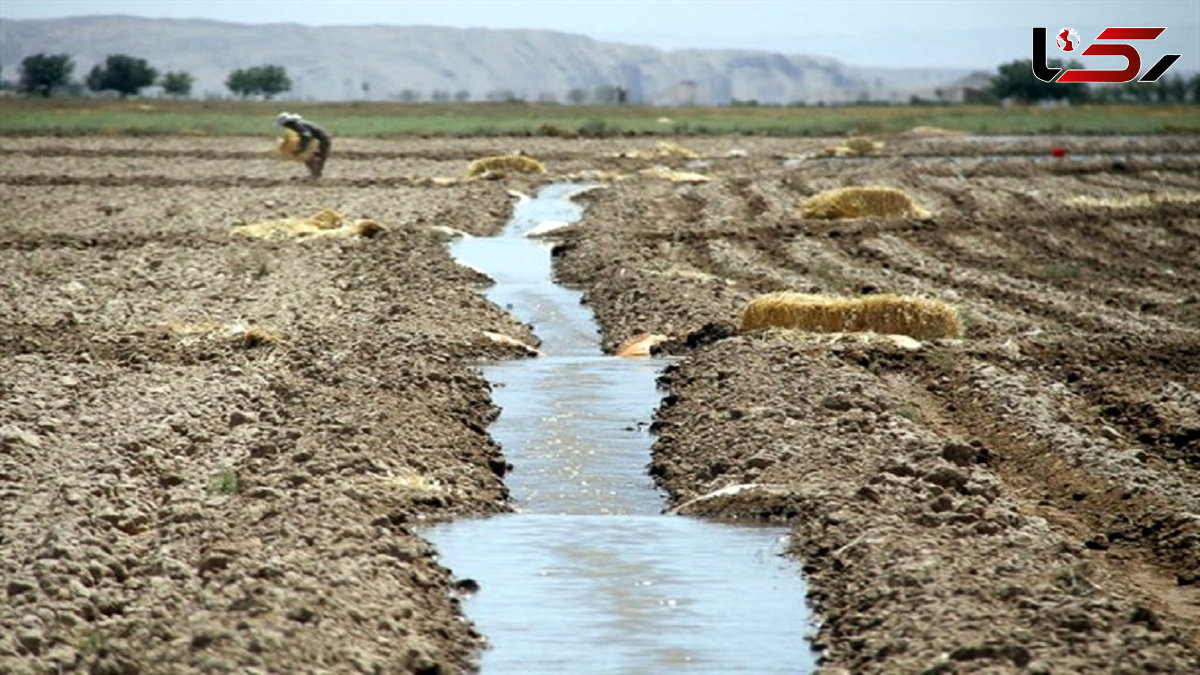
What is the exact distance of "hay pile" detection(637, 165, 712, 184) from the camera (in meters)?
49.0

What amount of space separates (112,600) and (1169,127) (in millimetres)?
79425

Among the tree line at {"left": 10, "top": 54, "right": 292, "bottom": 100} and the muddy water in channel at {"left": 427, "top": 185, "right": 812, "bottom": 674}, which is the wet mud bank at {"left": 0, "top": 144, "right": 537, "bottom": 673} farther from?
the tree line at {"left": 10, "top": 54, "right": 292, "bottom": 100}

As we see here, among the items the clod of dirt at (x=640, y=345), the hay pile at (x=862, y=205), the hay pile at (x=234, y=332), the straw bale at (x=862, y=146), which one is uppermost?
the hay pile at (x=234, y=332)

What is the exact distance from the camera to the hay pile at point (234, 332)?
787 inches

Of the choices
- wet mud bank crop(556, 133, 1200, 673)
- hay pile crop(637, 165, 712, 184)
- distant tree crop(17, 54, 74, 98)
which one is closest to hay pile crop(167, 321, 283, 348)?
wet mud bank crop(556, 133, 1200, 673)

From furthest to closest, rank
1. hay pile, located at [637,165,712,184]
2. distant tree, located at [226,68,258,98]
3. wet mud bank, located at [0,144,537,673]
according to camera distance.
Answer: distant tree, located at [226,68,258,98], hay pile, located at [637,165,712,184], wet mud bank, located at [0,144,537,673]

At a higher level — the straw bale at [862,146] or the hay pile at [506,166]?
the hay pile at [506,166]

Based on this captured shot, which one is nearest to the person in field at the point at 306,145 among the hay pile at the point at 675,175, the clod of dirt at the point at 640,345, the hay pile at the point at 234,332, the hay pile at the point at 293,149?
the hay pile at the point at 293,149

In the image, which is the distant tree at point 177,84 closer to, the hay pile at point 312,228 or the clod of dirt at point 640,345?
the hay pile at point 312,228

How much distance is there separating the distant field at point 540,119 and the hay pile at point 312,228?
40.2 meters

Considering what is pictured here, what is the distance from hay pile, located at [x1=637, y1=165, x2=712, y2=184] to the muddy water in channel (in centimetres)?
3075

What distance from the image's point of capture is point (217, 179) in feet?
156

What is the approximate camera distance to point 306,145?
46438 mm

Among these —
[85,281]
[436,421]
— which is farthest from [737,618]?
[85,281]
